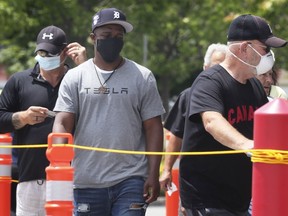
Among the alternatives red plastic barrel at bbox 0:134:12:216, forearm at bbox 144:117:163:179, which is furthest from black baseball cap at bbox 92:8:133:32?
red plastic barrel at bbox 0:134:12:216

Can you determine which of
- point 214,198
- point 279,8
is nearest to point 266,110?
point 214,198

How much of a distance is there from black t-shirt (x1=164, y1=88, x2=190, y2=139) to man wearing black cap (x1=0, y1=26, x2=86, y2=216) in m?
0.88

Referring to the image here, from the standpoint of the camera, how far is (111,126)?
6766 millimetres

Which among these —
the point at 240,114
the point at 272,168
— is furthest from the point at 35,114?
the point at 272,168

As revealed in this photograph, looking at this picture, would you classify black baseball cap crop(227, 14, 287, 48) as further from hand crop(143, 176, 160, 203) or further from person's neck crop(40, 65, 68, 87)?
person's neck crop(40, 65, 68, 87)

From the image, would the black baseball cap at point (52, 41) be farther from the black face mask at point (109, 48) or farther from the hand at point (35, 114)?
the black face mask at point (109, 48)

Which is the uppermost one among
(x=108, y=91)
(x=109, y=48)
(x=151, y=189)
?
(x=109, y=48)

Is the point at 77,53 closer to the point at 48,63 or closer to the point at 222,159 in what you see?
the point at 48,63

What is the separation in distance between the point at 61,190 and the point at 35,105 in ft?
5.95

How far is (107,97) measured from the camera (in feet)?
22.3

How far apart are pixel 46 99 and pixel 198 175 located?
1.99m

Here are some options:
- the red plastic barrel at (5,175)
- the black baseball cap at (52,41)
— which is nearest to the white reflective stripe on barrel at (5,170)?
the red plastic barrel at (5,175)

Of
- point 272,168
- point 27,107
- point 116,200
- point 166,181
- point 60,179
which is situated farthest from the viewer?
point 27,107

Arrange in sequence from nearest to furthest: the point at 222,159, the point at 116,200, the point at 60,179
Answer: the point at 60,179 < the point at 222,159 < the point at 116,200
